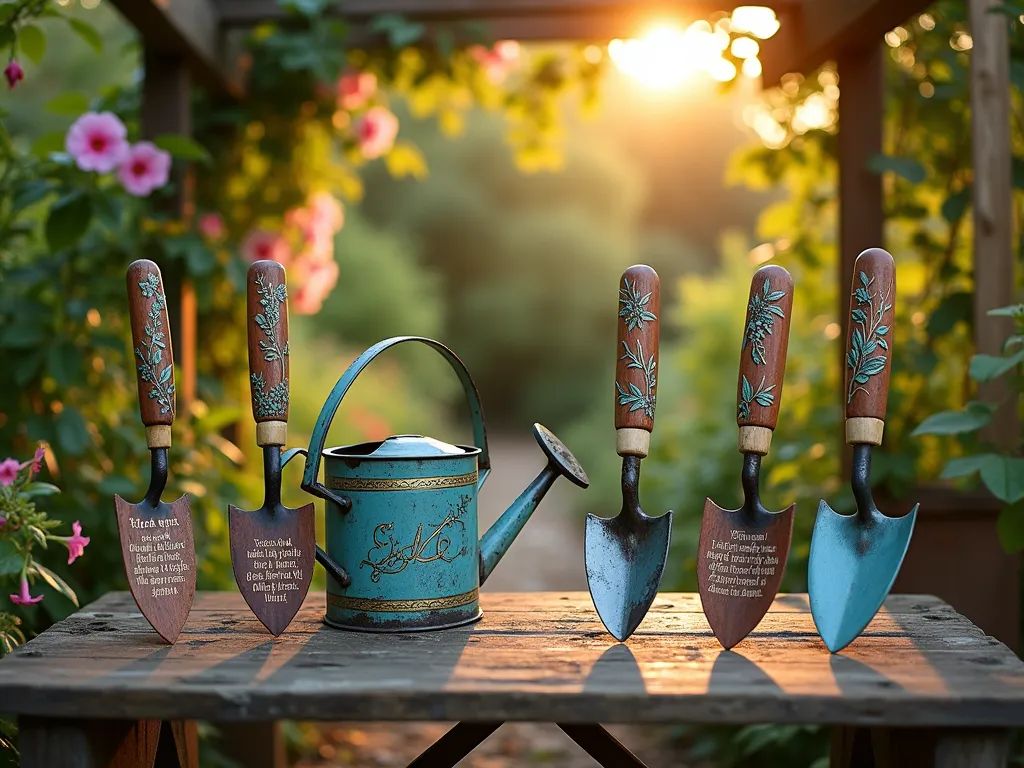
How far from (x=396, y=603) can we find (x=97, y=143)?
124 cm

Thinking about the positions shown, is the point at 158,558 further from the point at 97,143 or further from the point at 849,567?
the point at 97,143

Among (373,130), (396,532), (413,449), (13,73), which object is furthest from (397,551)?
(373,130)

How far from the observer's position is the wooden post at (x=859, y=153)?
7.11 feet

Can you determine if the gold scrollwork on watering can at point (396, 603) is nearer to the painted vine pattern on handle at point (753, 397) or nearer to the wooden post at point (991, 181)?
the painted vine pattern on handle at point (753, 397)

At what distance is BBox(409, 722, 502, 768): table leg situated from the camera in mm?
1380

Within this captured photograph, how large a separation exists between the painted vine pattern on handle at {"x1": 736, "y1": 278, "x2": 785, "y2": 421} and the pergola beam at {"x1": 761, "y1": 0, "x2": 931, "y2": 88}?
93 centimetres

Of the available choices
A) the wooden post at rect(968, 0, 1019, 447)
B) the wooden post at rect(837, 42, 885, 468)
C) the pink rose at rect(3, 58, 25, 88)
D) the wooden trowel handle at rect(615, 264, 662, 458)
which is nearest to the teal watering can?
the wooden trowel handle at rect(615, 264, 662, 458)

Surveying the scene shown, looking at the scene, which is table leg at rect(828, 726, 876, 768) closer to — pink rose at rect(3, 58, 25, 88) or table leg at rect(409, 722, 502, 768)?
table leg at rect(409, 722, 502, 768)

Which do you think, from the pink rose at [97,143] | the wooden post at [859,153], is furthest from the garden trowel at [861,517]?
the pink rose at [97,143]

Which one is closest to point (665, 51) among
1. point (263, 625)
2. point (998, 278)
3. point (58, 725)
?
point (998, 278)

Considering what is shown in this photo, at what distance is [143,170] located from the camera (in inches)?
82.1

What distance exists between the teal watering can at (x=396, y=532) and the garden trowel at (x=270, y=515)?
42 millimetres

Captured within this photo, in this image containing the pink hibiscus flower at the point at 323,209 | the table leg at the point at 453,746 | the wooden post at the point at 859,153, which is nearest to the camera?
the table leg at the point at 453,746

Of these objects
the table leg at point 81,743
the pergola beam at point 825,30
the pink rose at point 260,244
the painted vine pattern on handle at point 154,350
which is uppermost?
the pergola beam at point 825,30
